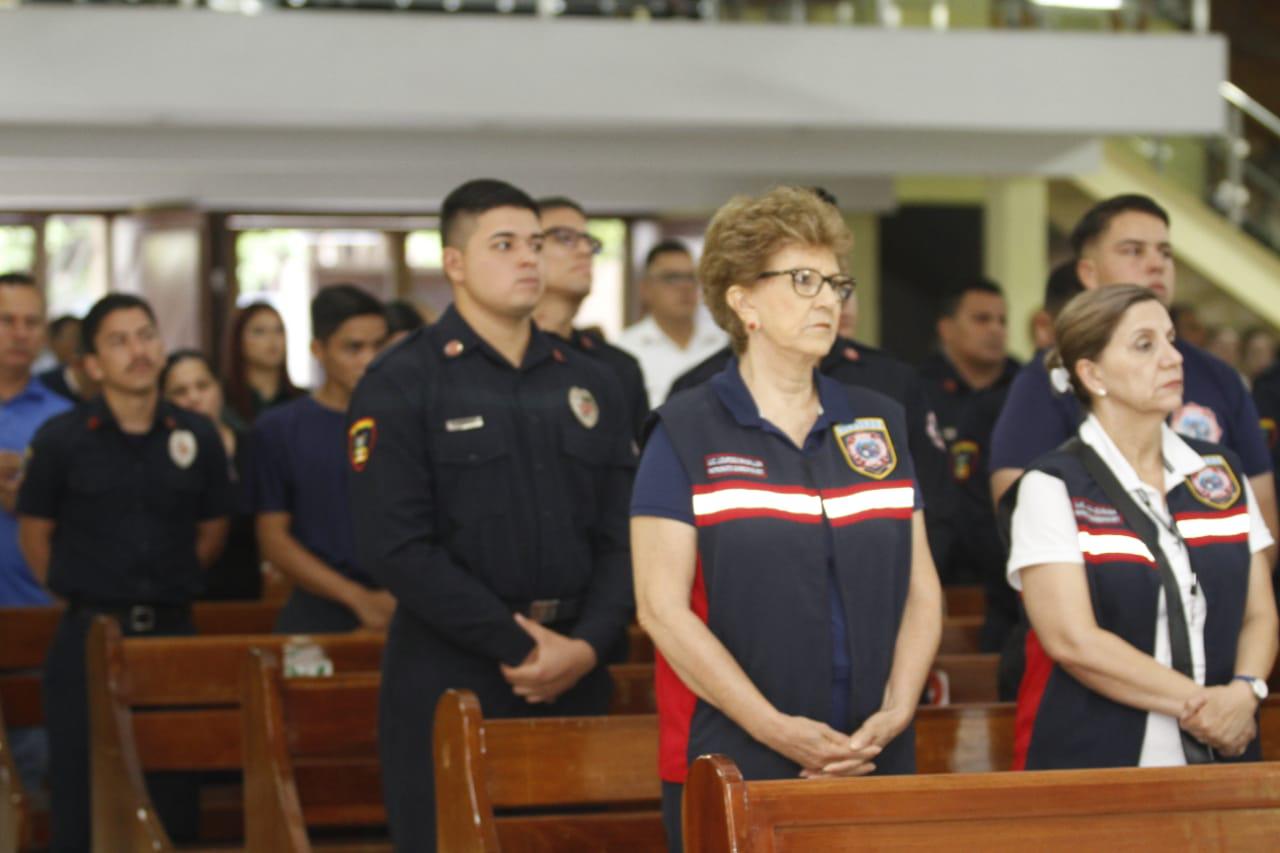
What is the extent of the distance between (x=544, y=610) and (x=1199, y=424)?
1.31 metres

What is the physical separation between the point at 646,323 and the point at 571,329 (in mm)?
1765

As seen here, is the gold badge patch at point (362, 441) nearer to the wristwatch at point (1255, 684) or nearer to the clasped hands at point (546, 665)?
the clasped hands at point (546, 665)

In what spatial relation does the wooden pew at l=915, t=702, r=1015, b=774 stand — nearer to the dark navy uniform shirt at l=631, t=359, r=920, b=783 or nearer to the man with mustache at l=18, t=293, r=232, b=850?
the dark navy uniform shirt at l=631, t=359, r=920, b=783

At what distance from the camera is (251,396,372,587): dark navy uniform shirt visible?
428 centimetres

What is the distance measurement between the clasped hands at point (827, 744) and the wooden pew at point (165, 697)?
161cm

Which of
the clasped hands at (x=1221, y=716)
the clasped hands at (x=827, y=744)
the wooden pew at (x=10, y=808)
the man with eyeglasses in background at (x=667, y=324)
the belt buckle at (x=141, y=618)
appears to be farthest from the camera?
the man with eyeglasses in background at (x=667, y=324)

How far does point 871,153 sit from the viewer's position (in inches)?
349

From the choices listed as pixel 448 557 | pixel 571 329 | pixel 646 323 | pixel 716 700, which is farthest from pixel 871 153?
pixel 716 700

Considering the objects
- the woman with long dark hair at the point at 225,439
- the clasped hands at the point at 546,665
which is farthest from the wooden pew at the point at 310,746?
the woman with long dark hair at the point at 225,439

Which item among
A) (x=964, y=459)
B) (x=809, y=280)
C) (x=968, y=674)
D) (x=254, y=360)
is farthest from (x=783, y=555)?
(x=254, y=360)

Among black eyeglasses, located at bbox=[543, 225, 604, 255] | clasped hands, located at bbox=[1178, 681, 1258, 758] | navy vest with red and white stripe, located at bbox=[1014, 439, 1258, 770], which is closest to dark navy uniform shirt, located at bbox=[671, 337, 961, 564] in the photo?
black eyeglasses, located at bbox=[543, 225, 604, 255]

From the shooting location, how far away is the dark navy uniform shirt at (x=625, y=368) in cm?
384

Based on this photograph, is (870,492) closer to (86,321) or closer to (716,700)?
(716,700)

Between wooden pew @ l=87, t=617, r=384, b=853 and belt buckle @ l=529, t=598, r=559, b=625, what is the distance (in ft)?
2.56
